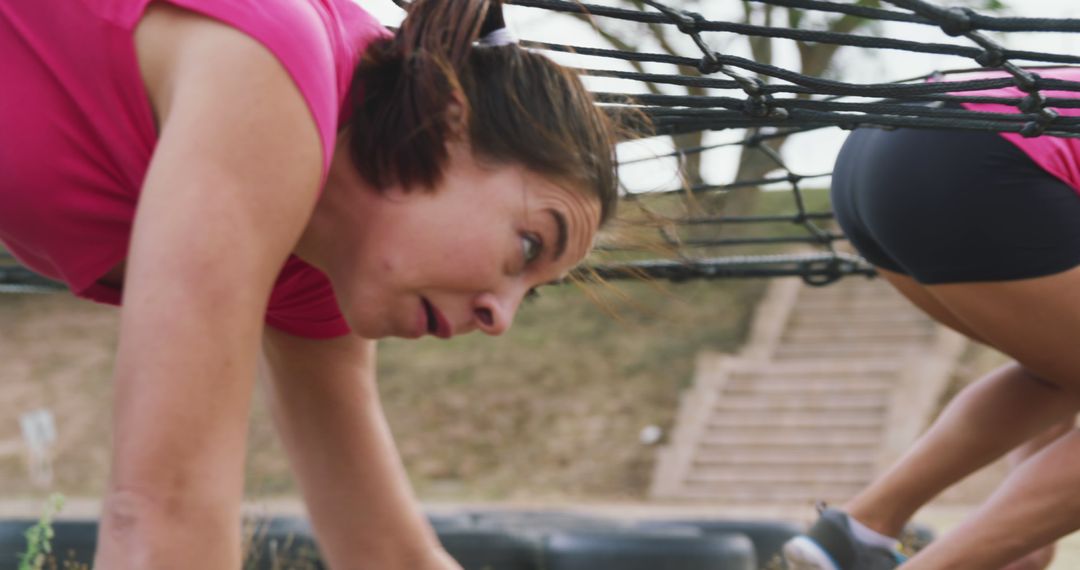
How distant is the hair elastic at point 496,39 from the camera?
3.80ft

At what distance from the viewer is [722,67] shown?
4.65ft

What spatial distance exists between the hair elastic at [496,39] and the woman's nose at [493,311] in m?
0.23

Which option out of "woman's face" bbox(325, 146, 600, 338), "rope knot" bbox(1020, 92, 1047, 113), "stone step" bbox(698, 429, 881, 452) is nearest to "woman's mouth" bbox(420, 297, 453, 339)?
"woman's face" bbox(325, 146, 600, 338)

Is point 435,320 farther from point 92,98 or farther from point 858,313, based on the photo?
point 858,313

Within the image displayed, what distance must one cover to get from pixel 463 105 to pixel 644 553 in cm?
197

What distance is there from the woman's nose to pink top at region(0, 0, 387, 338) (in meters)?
0.22

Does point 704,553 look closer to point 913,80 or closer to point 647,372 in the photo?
point 913,80

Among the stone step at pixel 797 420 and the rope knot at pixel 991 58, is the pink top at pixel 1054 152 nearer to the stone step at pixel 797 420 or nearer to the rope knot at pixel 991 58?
the rope knot at pixel 991 58

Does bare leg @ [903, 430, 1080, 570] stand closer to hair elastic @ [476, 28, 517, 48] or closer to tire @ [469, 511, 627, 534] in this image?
hair elastic @ [476, 28, 517, 48]

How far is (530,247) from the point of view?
1.14 m

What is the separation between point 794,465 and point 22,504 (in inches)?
198

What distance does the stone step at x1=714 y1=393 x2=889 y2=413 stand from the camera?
29.3 ft

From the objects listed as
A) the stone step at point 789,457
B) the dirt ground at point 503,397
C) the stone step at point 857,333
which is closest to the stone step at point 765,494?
the stone step at point 789,457

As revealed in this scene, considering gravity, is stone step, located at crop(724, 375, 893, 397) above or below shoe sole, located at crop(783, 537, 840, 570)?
below
